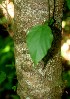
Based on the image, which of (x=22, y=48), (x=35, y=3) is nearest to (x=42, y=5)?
(x=35, y=3)

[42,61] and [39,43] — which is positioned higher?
[39,43]

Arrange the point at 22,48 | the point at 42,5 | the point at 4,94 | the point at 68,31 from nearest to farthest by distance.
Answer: the point at 42,5 → the point at 22,48 → the point at 4,94 → the point at 68,31

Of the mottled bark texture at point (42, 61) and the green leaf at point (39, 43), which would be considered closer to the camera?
the green leaf at point (39, 43)

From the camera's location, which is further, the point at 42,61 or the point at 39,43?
the point at 42,61

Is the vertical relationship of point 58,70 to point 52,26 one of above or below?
below

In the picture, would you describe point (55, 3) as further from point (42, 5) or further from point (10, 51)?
point (10, 51)
